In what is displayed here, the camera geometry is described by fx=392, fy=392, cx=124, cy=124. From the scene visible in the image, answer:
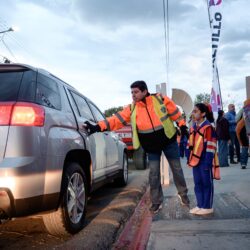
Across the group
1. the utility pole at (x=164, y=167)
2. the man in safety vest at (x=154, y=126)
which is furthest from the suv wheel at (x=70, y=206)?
the utility pole at (x=164, y=167)

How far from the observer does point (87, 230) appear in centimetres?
439

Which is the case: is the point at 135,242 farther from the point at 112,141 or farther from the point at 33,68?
the point at 112,141

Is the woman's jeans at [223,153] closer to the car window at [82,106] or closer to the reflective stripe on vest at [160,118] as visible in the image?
the car window at [82,106]

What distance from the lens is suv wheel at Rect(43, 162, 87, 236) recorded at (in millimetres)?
3857

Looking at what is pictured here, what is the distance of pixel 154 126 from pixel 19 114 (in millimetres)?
2107

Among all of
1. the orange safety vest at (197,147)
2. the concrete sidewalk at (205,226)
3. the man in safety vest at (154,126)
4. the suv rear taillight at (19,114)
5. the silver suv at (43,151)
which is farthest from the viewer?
the man in safety vest at (154,126)

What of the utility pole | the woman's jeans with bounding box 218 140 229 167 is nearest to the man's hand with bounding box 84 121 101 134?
the utility pole

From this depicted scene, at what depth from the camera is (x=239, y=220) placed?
4430mm

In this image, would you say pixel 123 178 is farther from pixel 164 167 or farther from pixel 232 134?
pixel 232 134

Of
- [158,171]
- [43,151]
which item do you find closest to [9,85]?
[43,151]

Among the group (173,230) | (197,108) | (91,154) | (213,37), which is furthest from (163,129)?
(213,37)

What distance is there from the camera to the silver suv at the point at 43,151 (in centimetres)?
323

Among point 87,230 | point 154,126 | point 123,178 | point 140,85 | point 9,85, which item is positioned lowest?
point 87,230

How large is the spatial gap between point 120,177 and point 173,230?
353 centimetres
